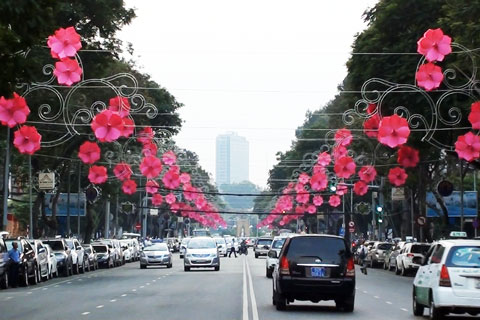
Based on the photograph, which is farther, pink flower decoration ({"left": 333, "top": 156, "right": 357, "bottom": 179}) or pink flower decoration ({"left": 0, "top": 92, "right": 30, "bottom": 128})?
pink flower decoration ({"left": 333, "top": 156, "right": 357, "bottom": 179})

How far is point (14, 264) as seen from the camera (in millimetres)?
39188

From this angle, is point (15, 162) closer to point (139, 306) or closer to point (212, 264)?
point (212, 264)

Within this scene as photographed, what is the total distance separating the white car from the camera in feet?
66.9

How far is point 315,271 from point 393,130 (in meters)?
7.48

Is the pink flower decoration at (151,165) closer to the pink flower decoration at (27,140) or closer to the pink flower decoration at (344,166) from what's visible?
the pink flower decoration at (344,166)

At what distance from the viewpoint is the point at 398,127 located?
1201 inches

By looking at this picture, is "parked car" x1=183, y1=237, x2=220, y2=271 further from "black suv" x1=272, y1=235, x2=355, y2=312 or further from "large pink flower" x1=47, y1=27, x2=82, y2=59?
"large pink flower" x1=47, y1=27, x2=82, y2=59

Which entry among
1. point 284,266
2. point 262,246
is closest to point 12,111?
point 284,266

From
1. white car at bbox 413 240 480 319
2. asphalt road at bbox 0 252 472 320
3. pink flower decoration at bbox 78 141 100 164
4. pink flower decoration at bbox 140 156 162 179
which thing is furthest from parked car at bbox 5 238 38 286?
white car at bbox 413 240 480 319

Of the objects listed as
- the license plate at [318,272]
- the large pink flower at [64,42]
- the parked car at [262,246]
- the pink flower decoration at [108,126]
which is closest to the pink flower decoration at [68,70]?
the large pink flower at [64,42]

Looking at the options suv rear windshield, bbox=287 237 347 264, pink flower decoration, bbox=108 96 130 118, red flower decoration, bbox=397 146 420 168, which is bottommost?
suv rear windshield, bbox=287 237 347 264

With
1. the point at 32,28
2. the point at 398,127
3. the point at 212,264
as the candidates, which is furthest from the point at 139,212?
the point at 32,28

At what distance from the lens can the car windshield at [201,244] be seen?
54969 millimetres

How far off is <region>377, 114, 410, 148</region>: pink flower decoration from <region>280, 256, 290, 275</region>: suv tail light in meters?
7.33
